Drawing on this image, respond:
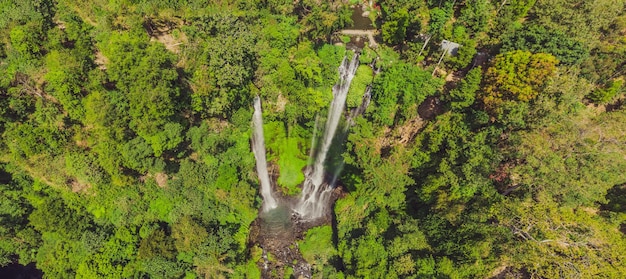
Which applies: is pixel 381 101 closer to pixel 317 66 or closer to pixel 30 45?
pixel 317 66

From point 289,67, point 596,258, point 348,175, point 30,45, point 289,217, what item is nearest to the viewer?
point 596,258

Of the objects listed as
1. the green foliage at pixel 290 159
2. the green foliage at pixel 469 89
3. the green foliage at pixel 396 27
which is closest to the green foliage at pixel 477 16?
the green foliage at pixel 396 27

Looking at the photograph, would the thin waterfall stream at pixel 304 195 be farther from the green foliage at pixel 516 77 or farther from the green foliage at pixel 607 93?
the green foliage at pixel 607 93

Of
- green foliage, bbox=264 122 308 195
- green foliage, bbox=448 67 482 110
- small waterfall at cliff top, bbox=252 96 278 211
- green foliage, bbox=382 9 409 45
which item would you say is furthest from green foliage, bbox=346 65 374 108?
small waterfall at cliff top, bbox=252 96 278 211

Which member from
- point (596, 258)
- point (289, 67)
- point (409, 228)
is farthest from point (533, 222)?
point (289, 67)

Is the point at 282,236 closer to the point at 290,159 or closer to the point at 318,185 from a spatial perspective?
the point at 318,185

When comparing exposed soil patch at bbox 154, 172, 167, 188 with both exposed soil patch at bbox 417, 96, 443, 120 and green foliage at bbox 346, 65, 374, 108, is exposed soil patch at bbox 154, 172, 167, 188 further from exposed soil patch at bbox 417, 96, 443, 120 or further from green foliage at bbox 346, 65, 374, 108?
exposed soil patch at bbox 417, 96, 443, 120
